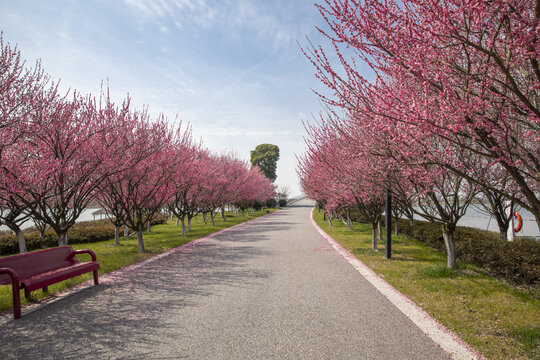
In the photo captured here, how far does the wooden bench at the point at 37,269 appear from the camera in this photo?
493cm

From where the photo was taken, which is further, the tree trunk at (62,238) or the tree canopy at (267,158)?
the tree canopy at (267,158)

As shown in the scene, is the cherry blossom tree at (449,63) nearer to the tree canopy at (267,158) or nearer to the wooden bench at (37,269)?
the wooden bench at (37,269)

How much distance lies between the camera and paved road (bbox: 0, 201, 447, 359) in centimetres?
365

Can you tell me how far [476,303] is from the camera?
5.22 m

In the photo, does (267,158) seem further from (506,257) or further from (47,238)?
(506,257)

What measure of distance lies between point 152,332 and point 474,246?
8.72 meters

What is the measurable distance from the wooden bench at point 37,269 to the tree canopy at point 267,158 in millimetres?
70623

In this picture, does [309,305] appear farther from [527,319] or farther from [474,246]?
[474,246]

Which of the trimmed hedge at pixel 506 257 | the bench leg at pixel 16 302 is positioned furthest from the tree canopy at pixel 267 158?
the bench leg at pixel 16 302

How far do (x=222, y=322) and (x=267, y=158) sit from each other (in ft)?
244

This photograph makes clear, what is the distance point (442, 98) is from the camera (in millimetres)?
3686

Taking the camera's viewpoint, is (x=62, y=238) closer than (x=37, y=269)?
No

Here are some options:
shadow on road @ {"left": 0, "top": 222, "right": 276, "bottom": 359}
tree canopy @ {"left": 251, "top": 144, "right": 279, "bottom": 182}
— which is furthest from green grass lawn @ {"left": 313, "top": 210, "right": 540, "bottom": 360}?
tree canopy @ {"left": 251, "top": 144, "right": 279, "bottom": 182}

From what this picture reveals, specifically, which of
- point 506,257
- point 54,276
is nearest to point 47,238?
point 54,276
